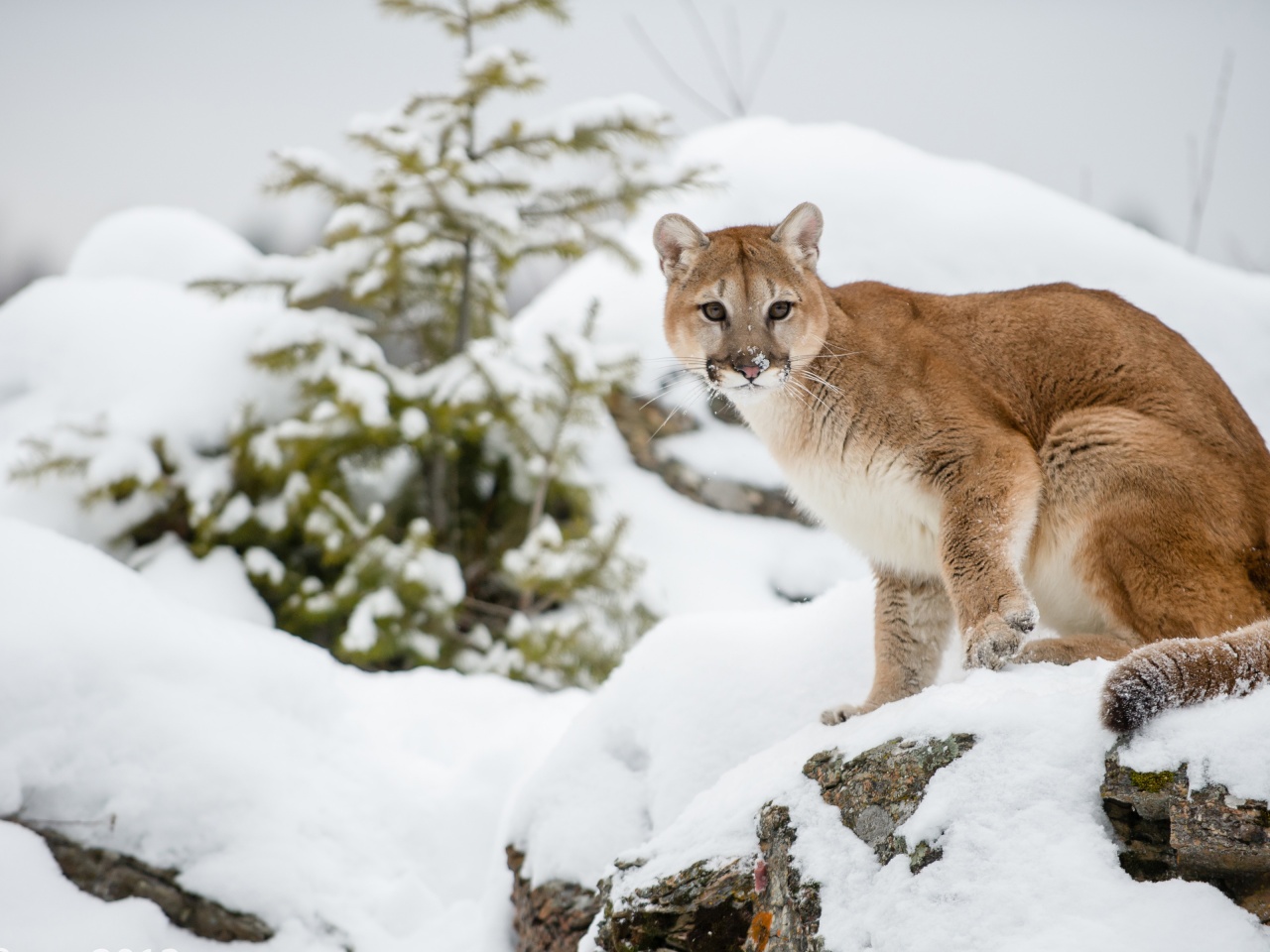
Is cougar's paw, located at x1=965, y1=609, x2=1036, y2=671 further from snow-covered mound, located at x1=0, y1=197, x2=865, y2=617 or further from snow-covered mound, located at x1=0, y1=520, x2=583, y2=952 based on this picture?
snow-covered mound, located at x1=0, y1=197, x2=865, y2=617

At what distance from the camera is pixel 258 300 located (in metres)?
9.30

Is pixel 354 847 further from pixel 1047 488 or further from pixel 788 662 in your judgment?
pixel 1047 488

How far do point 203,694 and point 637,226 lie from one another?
21.8 ft

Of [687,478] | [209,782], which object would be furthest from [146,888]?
[687,478]

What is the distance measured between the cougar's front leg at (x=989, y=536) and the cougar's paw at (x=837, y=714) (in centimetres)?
47

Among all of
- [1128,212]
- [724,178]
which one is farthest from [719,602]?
[1128,212]

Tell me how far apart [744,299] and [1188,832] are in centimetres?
240

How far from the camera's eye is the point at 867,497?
3.68 metres

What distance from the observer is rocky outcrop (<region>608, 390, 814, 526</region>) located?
28.4 feet

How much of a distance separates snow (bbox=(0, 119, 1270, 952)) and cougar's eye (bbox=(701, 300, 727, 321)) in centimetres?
33

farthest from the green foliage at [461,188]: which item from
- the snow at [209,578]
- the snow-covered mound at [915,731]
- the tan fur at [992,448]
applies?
the tan fur at [992,448]

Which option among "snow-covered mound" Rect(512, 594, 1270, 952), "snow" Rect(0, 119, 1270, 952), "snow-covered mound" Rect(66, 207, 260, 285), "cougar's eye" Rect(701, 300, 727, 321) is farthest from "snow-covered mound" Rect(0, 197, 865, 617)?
"cougar's eye" Rect(701, 300, 727, 321)

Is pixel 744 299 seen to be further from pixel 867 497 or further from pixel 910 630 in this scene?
pixel 910 630

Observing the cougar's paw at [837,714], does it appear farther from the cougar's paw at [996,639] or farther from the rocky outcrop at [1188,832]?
the rocky outcrop at [1188,832]
